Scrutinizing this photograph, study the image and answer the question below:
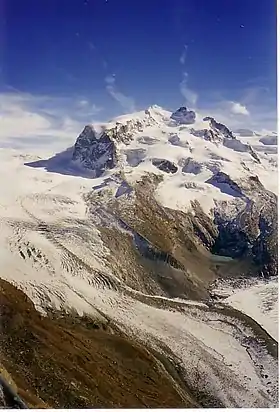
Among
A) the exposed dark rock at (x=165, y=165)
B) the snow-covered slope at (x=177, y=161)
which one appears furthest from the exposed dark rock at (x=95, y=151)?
the exposed dark rock at (x=165, y=165)

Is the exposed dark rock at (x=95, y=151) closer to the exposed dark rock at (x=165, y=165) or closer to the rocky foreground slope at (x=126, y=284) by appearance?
the rocky foreground slope at (x=126, y=284)

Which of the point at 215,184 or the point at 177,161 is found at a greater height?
the point at 177,161

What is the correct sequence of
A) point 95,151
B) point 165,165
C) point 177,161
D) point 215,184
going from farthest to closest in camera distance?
point 215,184 → point 177,161 → point 165,165 → point 95,151

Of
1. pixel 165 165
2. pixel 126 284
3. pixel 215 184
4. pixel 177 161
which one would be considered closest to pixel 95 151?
pixel 126 284

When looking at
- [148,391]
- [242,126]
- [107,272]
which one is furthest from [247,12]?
[107,272]

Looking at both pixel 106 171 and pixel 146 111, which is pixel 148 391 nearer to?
pixel 146 111

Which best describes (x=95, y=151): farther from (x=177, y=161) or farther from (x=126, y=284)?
(x=177, y=161)

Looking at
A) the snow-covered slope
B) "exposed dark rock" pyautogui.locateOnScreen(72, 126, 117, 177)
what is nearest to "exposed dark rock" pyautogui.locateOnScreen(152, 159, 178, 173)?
the snow-covered slope

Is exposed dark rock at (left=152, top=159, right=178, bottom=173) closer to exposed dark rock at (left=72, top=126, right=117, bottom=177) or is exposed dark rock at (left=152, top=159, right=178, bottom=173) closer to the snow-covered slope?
the snow-covered slope
